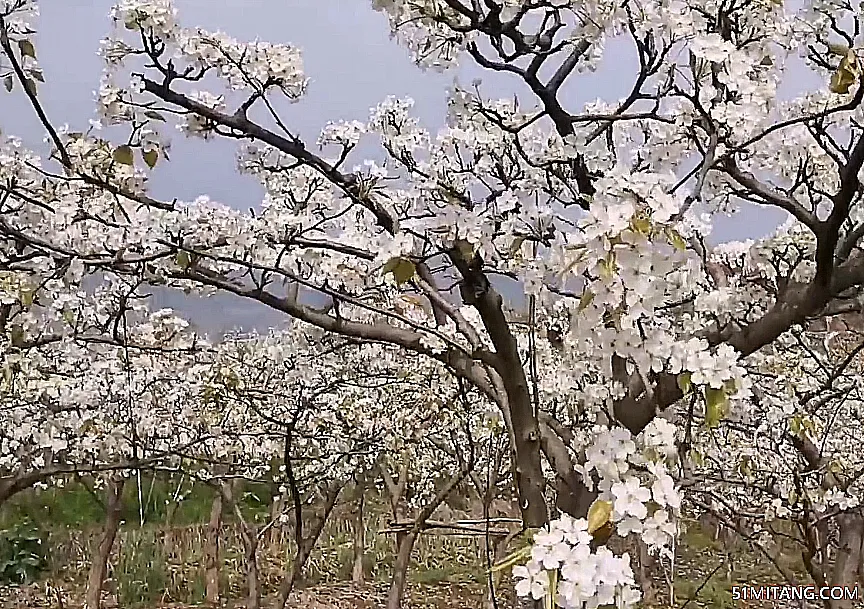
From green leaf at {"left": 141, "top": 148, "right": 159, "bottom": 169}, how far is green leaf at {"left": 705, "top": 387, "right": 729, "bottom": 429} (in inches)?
49.8

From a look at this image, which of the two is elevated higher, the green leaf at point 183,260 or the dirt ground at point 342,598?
the green leaf at point 183,260

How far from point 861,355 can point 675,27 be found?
459 centimetres

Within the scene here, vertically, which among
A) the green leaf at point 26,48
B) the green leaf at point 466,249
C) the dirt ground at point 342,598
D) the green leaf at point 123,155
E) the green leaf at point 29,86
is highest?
the green leaf at point 26,48

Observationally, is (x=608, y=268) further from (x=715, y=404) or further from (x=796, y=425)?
(x=796, y=425)

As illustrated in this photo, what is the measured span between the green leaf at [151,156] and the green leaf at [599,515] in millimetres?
1278

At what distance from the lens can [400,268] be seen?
1.38m

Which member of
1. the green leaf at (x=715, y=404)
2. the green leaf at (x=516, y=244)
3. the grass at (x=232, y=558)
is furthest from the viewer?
the grass at (x=232, y=558)

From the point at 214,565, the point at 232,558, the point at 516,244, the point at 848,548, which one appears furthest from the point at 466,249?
the point at 232,558

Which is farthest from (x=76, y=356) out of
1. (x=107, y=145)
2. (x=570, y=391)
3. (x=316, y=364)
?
(x=107, y=145)

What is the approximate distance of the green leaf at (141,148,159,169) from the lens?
194cm

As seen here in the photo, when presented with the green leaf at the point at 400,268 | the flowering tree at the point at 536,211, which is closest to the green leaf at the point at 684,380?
the flowering tree at the point at 536,211

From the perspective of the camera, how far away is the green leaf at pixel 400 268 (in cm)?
137

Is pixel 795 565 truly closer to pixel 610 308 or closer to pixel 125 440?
pixel 125 440

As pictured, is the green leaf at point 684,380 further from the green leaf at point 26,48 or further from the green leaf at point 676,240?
the green leaf at point 26,48
